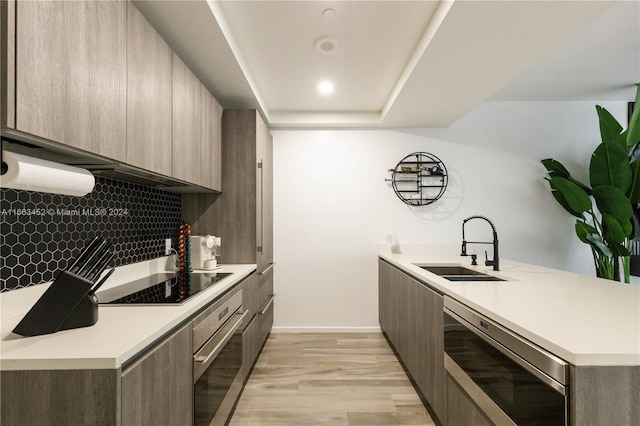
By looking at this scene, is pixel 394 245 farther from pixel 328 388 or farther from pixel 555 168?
pixel 555 168

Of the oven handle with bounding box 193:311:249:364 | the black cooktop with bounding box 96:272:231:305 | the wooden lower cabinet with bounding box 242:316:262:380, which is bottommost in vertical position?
the wooden lower cabinet with bounding box 242:316:262:380

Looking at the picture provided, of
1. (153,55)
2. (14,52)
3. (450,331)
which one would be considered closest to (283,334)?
(450,331)

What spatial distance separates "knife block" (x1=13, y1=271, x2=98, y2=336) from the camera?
0.95 metres

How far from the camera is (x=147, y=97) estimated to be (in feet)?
4.82

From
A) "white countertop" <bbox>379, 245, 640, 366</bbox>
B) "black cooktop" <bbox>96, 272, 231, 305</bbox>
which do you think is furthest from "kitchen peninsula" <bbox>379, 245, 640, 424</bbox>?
"black cooktop" <bbox>96, 272, 231, 305</bbox>

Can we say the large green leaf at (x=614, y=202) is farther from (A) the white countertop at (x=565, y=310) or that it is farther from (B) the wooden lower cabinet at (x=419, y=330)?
(B) the wooden lower cabinet at (x=419, y=330)

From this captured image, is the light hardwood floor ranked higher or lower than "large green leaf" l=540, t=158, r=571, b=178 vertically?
lower

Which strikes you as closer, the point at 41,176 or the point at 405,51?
the point at 41,176

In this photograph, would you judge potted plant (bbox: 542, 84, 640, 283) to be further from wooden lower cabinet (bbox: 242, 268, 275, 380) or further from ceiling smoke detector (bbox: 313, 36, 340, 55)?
wooden lower cabinet (bbox: 242, 268, 275, 380)

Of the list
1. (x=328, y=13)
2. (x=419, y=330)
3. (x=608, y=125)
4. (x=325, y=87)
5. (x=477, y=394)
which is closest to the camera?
(x=477, y=394)

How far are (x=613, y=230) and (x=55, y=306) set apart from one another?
3.96 meters

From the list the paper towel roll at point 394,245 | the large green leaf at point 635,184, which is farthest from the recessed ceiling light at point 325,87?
the large green leaf at point 635,184

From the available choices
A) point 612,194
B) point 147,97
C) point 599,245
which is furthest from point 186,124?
point 599,245

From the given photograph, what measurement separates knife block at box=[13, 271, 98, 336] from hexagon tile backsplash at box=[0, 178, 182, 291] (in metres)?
0.35
